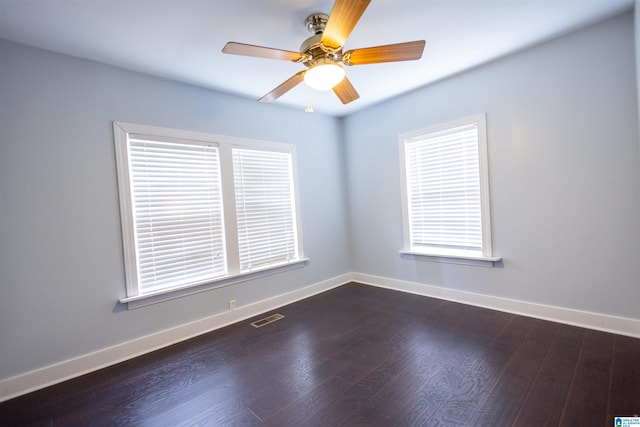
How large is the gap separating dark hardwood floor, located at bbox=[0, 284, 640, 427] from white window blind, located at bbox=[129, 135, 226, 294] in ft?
2.42

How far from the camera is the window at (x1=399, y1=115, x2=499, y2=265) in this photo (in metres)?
3.08

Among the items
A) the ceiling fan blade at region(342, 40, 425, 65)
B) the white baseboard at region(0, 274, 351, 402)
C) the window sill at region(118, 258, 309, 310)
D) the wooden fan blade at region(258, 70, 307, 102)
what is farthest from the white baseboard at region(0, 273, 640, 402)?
the ceiling fan blade at region(342, 40, 425, 65)

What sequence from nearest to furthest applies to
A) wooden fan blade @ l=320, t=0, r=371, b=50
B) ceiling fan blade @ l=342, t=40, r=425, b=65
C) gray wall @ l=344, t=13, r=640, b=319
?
wooden fan blade @ l=320, t=0, r=371, b=50 → ceiling fan blade @ l=342, t=40, r=425, b=65 → gray wall @ l=344, t=13, r=640, b=319

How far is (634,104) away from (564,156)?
551mm

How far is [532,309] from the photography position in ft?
9.20

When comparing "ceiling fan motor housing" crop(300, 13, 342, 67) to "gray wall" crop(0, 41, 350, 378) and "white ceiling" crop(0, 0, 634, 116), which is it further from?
"gray wall" crop(0, 41, 350, 378)

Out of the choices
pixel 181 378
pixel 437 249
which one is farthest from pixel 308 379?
pixel 437 249

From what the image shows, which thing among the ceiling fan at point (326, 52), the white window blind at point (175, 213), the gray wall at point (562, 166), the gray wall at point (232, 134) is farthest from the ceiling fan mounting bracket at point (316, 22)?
the gray wall at point (562, 166)

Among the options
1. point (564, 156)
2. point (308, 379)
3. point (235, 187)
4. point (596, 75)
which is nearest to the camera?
point (308, 379)

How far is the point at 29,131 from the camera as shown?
2.13 metres

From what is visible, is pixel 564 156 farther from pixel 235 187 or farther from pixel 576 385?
pixel 235 187

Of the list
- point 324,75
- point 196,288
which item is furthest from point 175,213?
point 324,75

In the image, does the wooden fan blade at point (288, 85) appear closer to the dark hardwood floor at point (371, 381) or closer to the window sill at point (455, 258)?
the dark hardwood floor at point (371, 381)

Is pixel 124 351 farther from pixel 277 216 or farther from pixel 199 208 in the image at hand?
pixel 277 216
